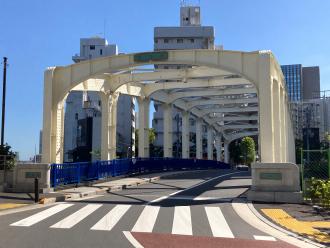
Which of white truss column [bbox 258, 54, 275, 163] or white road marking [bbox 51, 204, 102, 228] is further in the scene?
white truss column [bbox 258, 54, 275, 163]

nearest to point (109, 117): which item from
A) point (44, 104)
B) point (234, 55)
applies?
point (44, 104)

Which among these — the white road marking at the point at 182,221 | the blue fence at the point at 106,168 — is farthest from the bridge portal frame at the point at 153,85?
the white road marking at the point at 182,221

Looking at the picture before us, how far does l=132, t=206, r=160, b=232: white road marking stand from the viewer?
429 inches

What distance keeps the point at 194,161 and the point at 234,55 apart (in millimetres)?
25078

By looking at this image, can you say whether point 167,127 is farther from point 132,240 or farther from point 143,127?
point 132,240

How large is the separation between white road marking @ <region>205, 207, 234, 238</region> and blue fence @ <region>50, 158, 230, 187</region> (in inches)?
350

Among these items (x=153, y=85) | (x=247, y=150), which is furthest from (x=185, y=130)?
(x=247, y=150)

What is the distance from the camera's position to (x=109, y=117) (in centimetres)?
2994

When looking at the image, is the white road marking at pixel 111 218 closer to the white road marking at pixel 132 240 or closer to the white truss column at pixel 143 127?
the white road marking at pixel 132 240

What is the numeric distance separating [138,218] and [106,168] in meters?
13.5

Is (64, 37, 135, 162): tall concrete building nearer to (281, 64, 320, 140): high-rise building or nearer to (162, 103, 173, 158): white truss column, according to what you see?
(281, 64, 320, 140): high-rise building

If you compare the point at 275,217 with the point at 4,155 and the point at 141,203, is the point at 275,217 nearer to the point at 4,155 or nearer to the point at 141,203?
the point at 141,203

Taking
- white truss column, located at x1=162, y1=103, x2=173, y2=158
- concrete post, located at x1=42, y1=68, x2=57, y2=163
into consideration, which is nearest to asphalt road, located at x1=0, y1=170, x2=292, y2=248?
concrete post, located at x1=42, y1=68, x2=57, y2=163

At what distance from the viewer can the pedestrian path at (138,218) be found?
424 inches
